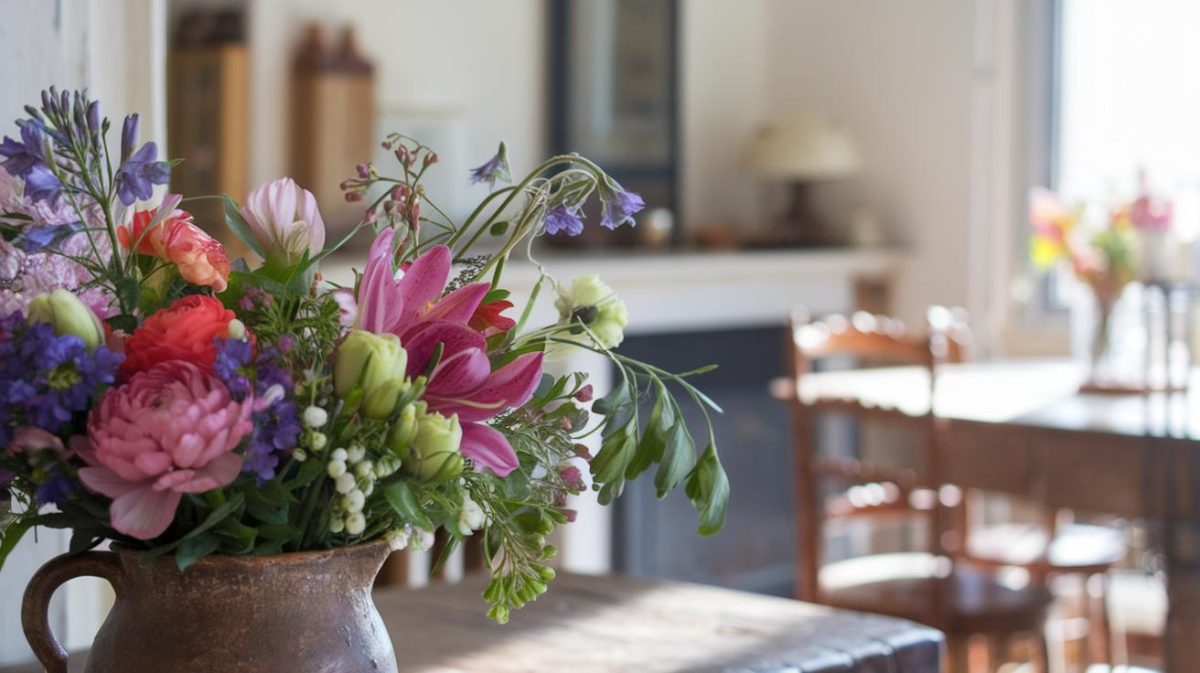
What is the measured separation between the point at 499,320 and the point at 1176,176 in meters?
3.63

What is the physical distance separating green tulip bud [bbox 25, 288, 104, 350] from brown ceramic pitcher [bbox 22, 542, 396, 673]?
0.43 feet

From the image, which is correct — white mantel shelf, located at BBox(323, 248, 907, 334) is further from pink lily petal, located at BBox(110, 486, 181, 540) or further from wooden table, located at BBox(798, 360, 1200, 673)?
pink lily petal, located at BBox(110, 486, 181, 540)

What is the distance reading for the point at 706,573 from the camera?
4441 mm

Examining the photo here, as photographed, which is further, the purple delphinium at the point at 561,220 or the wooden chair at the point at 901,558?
the wooden chair at the point at 901,558

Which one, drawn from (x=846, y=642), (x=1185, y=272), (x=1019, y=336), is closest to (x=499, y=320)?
(x=846, y=642)

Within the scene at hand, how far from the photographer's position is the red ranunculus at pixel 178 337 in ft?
2.47

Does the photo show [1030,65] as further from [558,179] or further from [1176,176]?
[558,179]

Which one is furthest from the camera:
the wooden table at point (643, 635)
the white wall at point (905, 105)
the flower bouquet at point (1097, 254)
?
the white wall at point (905, 105)

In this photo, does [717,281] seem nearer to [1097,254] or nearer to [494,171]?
[1097,254]

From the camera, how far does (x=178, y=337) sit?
2.48 ft

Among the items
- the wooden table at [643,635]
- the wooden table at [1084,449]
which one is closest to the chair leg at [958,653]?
the wooden table at [1084,449]

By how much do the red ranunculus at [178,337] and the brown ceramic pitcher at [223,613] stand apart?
0.11 m

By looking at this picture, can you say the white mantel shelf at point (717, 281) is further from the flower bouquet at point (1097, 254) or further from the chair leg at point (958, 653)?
the chair leg at point (958, 653)

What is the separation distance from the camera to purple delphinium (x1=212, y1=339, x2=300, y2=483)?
2.39 feet
